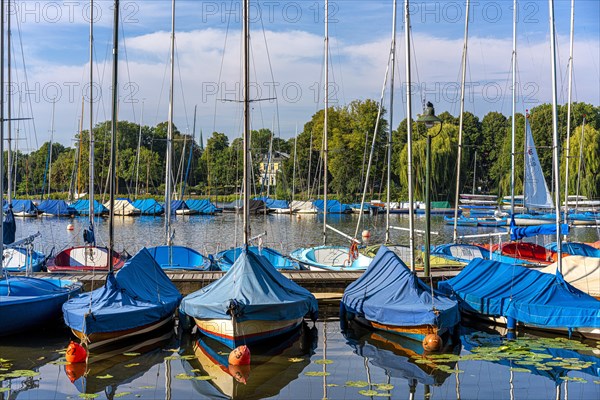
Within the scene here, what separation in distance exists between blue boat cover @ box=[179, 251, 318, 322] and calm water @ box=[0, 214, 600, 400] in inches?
39.0

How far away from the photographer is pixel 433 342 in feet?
61.5

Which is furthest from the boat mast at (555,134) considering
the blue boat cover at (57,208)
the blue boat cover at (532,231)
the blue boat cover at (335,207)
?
the blue boat cover at (57,208)

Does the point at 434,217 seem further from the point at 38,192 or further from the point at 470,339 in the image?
the point at 38,192

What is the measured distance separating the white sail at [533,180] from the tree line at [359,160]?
16.2m

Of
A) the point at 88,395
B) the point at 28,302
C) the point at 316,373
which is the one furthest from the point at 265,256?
the point at 88,395

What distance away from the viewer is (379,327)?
20156 millimetres

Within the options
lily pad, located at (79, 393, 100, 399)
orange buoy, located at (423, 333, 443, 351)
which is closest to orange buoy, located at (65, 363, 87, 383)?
lily pad, located at (79, 393, 100, 399)

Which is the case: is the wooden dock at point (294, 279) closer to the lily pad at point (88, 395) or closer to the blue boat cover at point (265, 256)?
the blue boat cover at point (265, 256)

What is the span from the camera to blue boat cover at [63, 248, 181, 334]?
1825cm

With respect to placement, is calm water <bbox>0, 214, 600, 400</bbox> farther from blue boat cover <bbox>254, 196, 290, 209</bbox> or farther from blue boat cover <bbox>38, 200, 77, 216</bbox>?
blue boat cover <bbox>254, 196, 290, 209</bbox>

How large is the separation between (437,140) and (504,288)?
6411cm

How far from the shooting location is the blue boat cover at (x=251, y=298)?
18.5 metres

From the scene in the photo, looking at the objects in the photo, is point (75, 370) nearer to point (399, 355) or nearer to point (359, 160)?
point (399, 355)

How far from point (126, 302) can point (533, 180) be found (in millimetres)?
36320
